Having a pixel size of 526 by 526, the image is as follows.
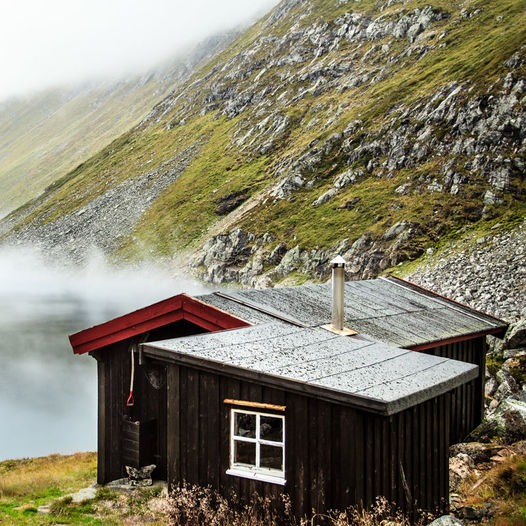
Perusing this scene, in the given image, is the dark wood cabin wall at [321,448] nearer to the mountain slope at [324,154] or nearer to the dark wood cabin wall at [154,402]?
the dark wood cabin wall at [154,402]

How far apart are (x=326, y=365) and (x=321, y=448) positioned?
4.59 ft

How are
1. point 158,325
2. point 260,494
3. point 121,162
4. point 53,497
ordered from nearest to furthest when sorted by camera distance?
1. point 260,494
2. point 158,325
3. point 53,497
4. point 121,162

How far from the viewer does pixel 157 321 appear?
1272cm

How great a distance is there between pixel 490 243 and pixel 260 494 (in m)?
46.2

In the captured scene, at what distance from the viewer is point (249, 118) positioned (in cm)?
12044

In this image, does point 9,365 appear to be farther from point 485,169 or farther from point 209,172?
point 209,172

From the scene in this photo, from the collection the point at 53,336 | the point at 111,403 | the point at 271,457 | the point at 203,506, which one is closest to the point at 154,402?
the point at 111,403

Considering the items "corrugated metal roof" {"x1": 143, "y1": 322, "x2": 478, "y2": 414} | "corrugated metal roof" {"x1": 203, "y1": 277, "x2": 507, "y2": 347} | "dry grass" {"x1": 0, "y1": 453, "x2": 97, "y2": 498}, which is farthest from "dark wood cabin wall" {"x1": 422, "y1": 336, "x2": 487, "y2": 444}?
"dry grass" {"x1": 0, "y1": 453, "x2": 97, "y2": 498}

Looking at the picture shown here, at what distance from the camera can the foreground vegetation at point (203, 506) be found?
28.0 ft

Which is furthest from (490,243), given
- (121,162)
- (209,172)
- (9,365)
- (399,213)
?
(121,162)

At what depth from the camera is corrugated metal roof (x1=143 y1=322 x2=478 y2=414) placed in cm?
803

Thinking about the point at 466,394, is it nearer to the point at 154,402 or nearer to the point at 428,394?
the point at 154,402

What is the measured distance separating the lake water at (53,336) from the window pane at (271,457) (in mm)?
21978

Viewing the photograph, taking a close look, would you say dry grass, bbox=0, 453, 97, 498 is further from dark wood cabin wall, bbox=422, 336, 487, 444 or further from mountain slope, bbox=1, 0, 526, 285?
mountain slope, bbox=1, 0, 526, 285
